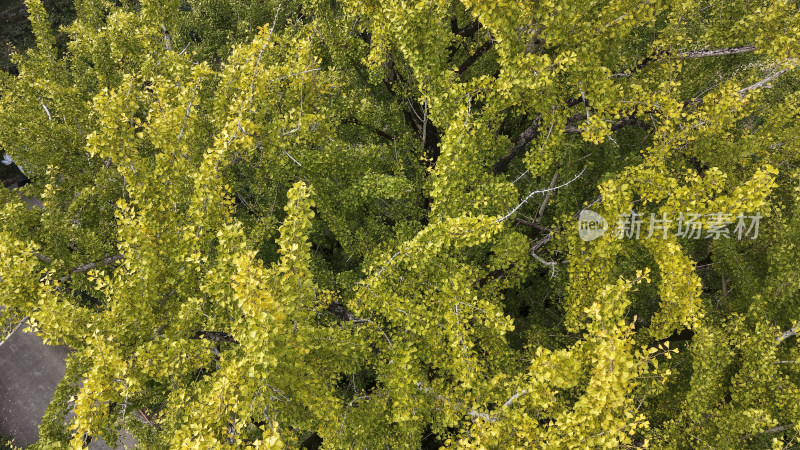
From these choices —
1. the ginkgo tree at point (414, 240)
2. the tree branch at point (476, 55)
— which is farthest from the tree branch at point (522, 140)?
the tree branch at point (476, 55)

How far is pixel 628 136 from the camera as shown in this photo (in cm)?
1303

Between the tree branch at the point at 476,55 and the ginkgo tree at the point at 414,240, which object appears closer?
the ginkgo tree at the point at 414,240

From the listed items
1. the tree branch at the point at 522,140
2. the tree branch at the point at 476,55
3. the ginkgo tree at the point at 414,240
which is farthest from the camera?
the tree branch at the point at 476,55

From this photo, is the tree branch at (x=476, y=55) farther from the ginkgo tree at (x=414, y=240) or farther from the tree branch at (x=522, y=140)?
the tree branch at (x=522, y=140)

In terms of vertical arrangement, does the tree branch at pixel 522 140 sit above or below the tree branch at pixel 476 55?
below

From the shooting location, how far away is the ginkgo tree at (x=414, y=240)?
20.4 ft

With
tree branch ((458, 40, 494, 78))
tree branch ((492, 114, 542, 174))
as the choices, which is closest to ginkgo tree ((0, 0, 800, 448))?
tree branch ((492, 114, 542, 174))

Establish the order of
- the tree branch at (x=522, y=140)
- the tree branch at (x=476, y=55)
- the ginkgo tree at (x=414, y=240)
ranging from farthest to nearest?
the tree branch at (x=476, y=55) → the tree branch at (x=522, y=140) → the ginkgo tree at (x=414, y=240)

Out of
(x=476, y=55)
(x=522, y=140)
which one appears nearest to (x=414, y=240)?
(x=522, y=140)

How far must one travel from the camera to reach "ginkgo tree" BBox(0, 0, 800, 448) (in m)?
6.23

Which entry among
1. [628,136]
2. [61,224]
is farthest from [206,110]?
[628,136]

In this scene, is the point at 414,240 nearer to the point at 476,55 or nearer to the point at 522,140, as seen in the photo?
the point at 522,140

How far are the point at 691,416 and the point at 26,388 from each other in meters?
22.2

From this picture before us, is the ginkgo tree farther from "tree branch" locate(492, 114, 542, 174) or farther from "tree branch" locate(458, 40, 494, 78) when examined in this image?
"tree branch" locate(458, 40, 494, 78)
